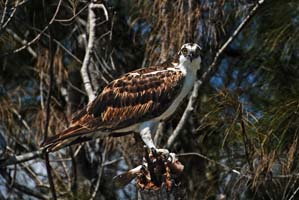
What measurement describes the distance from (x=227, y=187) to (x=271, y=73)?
2.14ft

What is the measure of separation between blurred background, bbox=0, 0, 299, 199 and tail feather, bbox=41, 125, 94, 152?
51 cm

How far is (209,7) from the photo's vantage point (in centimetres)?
436

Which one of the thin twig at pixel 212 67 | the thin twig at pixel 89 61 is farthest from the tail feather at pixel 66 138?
the thin twig at pixel 212 67

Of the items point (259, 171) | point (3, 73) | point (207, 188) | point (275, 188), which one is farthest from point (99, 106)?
point (3, 73)

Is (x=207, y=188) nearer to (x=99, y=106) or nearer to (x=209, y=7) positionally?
(x=209, y=7)

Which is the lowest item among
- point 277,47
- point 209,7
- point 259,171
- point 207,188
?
point 207,188

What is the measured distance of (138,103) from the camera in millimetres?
3629

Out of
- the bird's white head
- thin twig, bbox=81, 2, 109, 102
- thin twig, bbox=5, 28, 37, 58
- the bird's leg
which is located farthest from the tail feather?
thin twig, bbox=5, 28, 37, 58

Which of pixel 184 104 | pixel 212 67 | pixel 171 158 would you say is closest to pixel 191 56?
pixel 171 158

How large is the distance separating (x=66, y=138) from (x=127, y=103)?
34 centimetres

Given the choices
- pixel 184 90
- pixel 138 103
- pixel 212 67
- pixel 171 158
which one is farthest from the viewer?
pixel 212 67

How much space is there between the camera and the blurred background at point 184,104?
13.0ft

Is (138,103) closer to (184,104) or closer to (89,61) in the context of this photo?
(89,61)

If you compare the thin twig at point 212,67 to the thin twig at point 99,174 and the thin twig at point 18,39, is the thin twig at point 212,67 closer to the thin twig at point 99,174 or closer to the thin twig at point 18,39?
the thin twig at point 99,174
